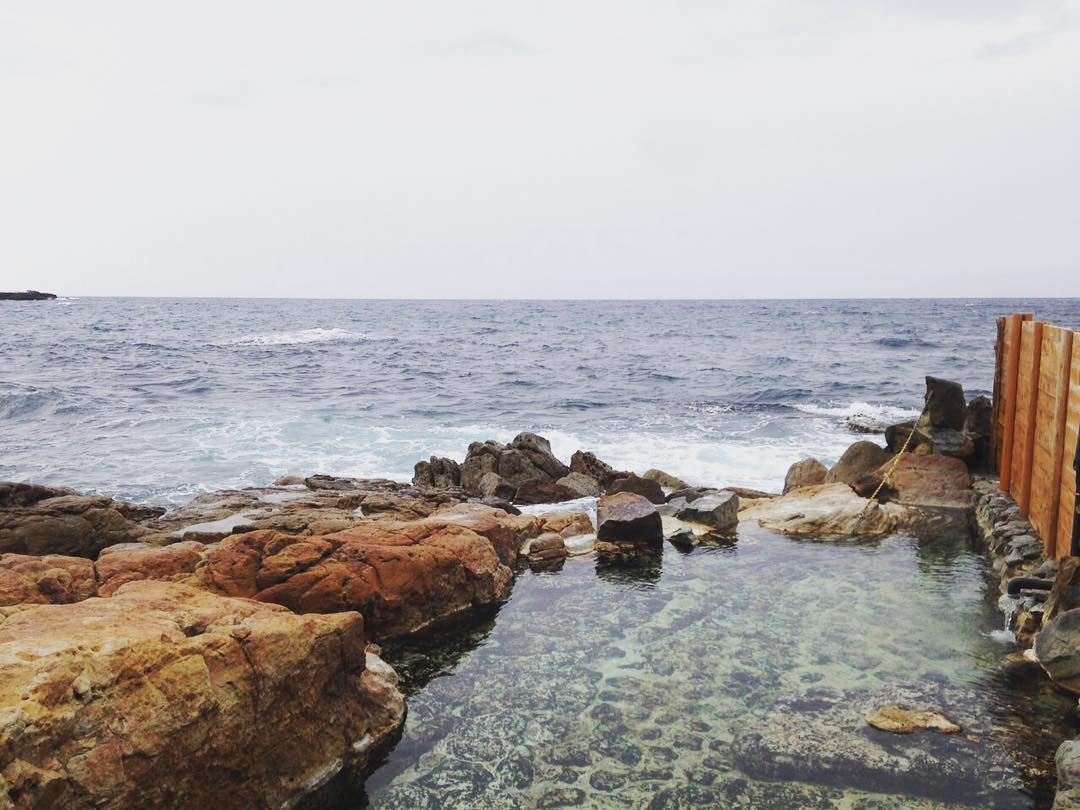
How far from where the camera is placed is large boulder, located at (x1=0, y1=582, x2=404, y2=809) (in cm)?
459

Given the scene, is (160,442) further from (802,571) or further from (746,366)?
(746,366)

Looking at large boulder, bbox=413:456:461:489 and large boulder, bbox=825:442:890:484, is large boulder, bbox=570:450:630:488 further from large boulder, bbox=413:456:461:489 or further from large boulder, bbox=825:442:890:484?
large boulder, bbox=825:442:890:484

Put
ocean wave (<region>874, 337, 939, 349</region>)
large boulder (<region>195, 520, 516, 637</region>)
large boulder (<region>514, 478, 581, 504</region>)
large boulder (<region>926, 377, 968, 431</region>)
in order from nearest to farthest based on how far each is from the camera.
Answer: large boulder (<region>195, 520, 516, 637</region>) < large boulder (<region>926, 377, 968, 431</region>) < large boulder (<region>514, 478, 581, 504</region>) < ocean wave (<region>874, 337, 939, 349</region>)

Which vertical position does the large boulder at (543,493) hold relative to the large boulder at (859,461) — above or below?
below

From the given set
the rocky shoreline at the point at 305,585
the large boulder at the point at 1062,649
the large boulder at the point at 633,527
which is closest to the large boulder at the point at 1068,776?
the rocky shoreline at the point at 305,585

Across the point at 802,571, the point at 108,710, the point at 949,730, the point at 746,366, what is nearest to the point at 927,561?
the point at 802,571

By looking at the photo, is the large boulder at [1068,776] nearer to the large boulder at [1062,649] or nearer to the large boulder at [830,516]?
the large boulder at [1062,649]

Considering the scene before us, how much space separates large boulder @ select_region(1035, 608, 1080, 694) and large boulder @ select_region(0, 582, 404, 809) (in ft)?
20.4

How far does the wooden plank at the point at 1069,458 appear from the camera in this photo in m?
8.90

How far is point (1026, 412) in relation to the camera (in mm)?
11719

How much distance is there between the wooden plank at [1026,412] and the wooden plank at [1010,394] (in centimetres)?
20

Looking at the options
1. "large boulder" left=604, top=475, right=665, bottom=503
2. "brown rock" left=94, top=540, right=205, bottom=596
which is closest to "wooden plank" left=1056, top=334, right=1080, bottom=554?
"large boulder" left=604, top=475, right=665, bottom=503

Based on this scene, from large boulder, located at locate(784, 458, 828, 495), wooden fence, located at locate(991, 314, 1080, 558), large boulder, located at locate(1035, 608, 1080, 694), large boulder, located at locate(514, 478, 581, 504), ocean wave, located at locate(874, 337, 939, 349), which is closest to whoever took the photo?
large boulder, located at locate(1035, 608, 1080, 694)

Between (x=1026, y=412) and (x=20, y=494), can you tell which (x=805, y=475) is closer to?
(x=1026, y=412)
